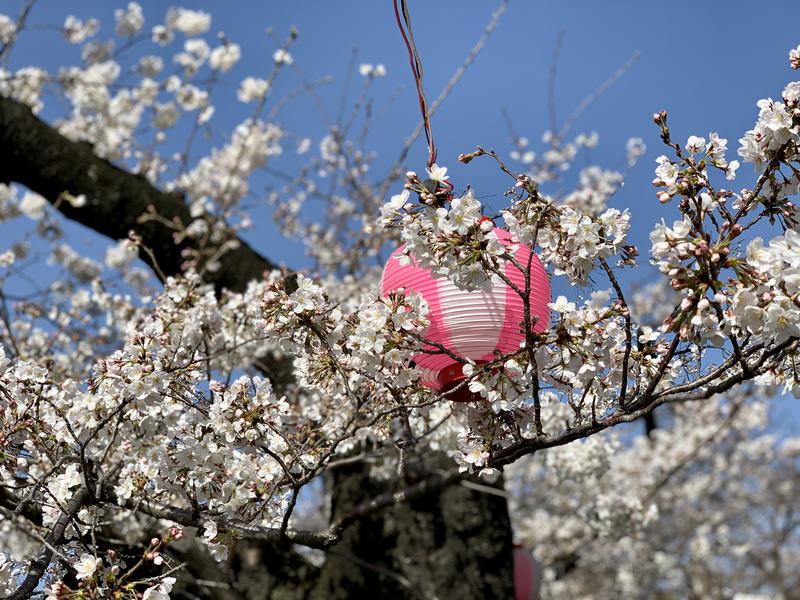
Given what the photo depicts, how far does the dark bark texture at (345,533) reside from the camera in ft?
13.3

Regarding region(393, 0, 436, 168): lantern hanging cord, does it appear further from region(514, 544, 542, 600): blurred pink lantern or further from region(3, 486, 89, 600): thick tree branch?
region(514, 544, 542, 600): blurred pink lantern

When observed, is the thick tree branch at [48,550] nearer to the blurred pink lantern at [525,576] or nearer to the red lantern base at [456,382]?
the red lantern base at [456,382]

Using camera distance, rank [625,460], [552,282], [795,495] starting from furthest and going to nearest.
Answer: [795,495]
[625,460]
[552,282]

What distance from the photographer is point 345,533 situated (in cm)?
421

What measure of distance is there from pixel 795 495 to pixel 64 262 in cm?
1499

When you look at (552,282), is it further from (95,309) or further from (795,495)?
(795,495)

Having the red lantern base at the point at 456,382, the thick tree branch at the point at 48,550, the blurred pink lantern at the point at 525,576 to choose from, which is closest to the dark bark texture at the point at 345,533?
the blurred pink lantern at the point at 525,576

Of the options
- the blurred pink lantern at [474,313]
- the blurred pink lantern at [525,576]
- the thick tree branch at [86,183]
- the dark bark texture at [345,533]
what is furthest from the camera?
the thick tree branch at [86,183]

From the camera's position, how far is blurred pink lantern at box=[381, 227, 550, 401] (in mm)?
1778

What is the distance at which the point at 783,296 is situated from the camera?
4.43 ft

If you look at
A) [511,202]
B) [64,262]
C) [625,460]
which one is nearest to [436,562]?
[511,202]

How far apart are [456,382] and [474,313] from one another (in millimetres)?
250

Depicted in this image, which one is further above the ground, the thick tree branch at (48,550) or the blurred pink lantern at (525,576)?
the blurred pink lantern at (525,576)

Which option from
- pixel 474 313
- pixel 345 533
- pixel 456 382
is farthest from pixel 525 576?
pixel 474 313
